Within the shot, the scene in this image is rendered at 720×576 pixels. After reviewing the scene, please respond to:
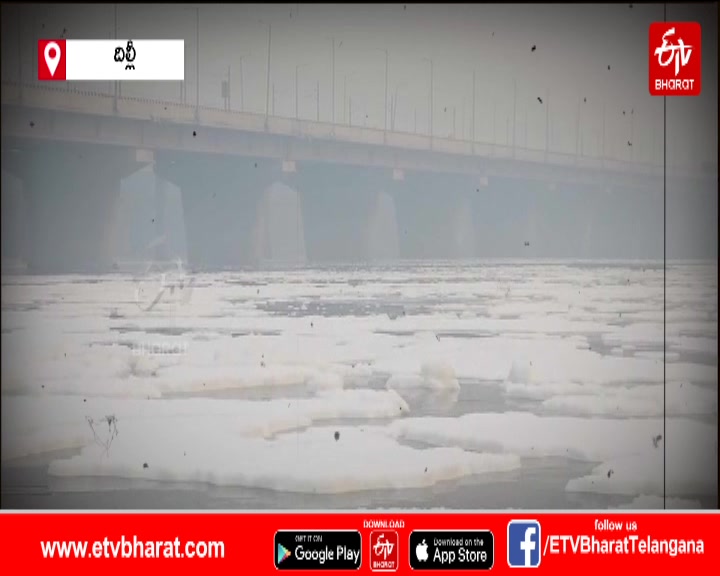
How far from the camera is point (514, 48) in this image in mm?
2195

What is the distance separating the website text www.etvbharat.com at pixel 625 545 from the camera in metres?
1.91

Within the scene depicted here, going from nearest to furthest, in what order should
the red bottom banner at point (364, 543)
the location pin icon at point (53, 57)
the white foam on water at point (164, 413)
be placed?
the red bottom banner at point (364, 543) < the location pin icon at point (53, 57) < the white foam on water at point (164, 413)

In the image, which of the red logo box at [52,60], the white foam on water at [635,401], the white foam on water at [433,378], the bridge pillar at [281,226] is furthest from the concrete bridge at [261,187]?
the white foam on water at [635,401]

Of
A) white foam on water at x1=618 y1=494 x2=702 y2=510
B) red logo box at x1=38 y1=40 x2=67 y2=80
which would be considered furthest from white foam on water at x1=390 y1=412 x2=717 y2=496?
red logo box at x1=38 y1=40 x2=67 y2=80

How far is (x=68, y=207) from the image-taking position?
223 centimetres

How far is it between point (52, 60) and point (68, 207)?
40 cm

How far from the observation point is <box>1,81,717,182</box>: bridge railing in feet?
7.11

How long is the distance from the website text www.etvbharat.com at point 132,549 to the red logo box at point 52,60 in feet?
3.84

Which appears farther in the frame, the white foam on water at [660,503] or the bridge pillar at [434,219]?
the bridge pillar at [434,219]

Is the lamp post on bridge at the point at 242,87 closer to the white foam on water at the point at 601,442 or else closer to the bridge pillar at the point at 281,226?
the bridge pillar at the point at 281,226

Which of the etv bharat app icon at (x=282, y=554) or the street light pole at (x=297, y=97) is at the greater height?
the street light pole at (x=297, y=97)

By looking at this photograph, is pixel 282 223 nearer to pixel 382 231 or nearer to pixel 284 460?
pixel 382 231

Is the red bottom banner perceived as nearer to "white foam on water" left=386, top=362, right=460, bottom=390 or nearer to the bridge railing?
"white foam on water" left=386, top=362, right=460, bottom=390

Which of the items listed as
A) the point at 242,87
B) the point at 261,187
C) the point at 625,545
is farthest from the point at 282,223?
the point at 625,545
